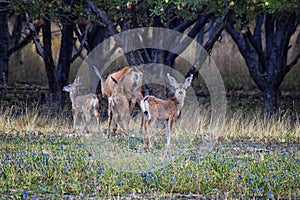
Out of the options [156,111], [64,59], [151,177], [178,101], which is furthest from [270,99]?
[151,177]

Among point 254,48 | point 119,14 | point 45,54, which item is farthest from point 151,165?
point 254,48

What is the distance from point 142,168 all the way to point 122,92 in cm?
371

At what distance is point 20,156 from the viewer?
886 centimetres

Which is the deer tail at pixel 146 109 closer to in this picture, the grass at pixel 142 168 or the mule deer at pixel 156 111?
the mule deer at pixel 156 111

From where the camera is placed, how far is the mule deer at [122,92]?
1148 centimetres

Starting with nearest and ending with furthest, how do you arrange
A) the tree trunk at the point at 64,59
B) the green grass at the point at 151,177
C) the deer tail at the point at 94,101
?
the green grass at the point at 151,177, the deer tail at the point at 94,101, the tree trunk at the point at 64,59

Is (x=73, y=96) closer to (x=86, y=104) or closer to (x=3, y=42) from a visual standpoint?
(x=86, y=104)

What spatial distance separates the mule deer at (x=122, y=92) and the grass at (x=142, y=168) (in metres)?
0.53

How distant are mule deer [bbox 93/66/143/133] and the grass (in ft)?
1.75

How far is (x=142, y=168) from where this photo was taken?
820cm

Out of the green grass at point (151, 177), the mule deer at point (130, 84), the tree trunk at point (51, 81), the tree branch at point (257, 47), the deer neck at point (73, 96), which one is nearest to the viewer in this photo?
the green grass at point (151, 177)

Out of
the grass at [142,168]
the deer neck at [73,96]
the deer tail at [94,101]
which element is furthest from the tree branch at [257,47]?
the deer tail at [94,101]

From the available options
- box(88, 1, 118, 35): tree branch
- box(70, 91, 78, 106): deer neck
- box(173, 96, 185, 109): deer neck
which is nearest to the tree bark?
box(88, 1, 118, 35): tree branch

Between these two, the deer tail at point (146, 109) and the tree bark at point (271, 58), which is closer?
the deer tail at point (146, 109)
